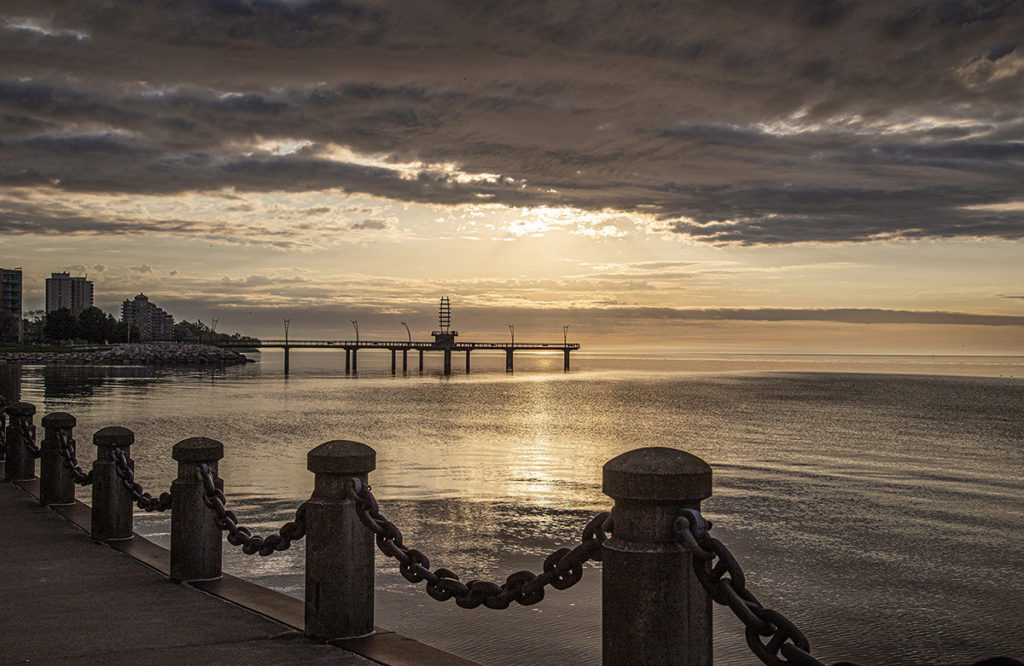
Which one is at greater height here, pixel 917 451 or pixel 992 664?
pixel 992 664

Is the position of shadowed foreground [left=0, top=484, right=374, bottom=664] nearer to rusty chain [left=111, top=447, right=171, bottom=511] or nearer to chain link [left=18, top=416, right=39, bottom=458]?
rusty chain [left=111, top=447, right=171, bottom=511]

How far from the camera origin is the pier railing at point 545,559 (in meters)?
3.42

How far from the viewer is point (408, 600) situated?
1027 cm

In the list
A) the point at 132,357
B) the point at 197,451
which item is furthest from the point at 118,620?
the point at 132,357

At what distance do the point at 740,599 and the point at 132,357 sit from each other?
147 m

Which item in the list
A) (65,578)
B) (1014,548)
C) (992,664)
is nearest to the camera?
(992,664)

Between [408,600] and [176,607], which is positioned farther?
[408,600]

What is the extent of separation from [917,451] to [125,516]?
29452 mm

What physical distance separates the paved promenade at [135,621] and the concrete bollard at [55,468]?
2.47 metres

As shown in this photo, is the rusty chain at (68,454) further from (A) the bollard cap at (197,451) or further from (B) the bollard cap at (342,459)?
(B) the bollard cap at (342,459)

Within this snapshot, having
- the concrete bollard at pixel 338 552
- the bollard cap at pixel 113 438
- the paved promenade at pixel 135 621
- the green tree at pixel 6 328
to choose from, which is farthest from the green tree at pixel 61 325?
the concrete bollard at pixel 338 552

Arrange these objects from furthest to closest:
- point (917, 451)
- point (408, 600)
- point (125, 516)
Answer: point (917, 451)
point (408, 600)
point (125, 516)

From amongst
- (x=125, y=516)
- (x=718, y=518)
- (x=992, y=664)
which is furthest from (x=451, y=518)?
(x=992, y=664)

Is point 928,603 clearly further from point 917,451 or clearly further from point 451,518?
point 917,451
